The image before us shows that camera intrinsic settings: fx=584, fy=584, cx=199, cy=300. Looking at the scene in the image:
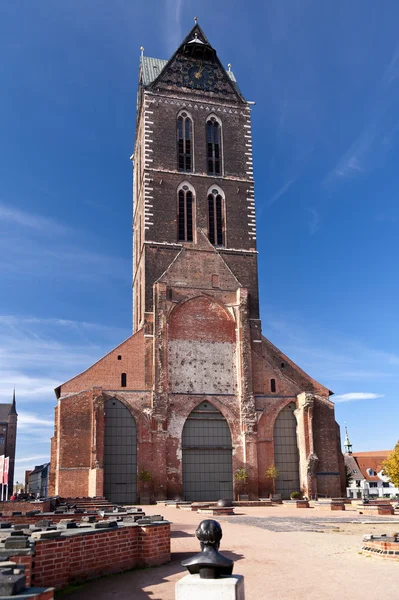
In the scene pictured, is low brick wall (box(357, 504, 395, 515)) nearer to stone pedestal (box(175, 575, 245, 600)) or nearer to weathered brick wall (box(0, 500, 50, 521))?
weathered brick wall (box(0, 500, 50, 521))

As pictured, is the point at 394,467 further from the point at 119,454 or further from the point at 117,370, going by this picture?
the point at 117,370

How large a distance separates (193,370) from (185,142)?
18.2 metres

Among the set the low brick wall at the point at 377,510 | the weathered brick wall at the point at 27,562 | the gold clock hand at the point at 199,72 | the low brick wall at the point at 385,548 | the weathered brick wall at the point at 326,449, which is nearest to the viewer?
the weathered brick wall at the point at 27,562

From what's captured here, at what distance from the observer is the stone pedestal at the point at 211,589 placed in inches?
192

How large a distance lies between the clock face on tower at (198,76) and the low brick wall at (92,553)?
41.3 meters

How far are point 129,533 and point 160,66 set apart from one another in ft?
152

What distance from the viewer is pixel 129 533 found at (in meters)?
10.8

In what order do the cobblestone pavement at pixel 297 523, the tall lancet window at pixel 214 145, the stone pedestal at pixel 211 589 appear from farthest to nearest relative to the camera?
the tall lancet window at pixel 214 145 → the cobblestone pavement at pixel 297 523 → the stone pedestal at pixel 211 589

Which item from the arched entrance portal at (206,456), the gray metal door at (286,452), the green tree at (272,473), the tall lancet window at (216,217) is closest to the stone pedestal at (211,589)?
the arched entrance portal at (206,456)

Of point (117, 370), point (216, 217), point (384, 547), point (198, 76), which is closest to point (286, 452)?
point (117, 370)

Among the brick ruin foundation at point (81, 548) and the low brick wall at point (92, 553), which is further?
the low brick wall at point (92, 553)

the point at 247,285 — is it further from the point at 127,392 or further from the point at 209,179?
the point at 127,392

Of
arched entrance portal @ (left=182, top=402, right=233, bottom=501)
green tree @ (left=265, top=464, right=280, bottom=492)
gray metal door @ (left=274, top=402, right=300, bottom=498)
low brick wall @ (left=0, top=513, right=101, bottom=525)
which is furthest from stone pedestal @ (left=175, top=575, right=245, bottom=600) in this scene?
gray metal door @ (left=274, top=402, right=300, bottom=498)

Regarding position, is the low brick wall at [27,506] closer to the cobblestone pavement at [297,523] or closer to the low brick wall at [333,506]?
the cobblestone pavement at [297,523]
